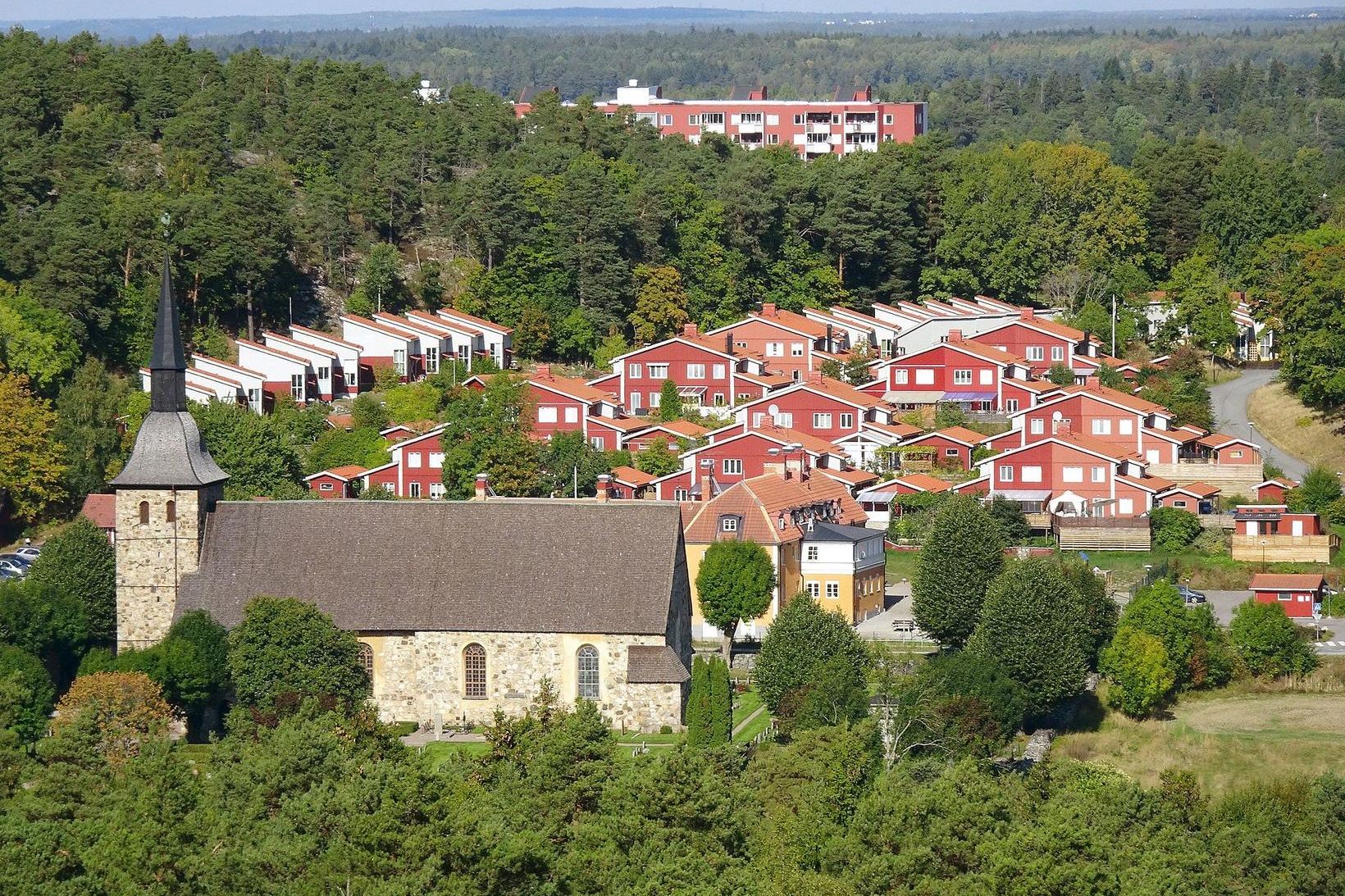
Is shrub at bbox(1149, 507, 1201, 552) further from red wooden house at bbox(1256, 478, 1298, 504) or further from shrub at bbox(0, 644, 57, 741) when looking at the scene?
shrub at bbox(0, 644, 57, 741)

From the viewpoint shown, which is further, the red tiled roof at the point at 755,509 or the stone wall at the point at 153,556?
the red tiled roof at the point at 755,509

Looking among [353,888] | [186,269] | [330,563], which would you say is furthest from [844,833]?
→ [186,269]

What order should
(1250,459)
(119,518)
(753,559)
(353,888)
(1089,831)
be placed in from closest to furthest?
(353,888) → (1089,831) → (119,518) → (753,559) → (1250,459)

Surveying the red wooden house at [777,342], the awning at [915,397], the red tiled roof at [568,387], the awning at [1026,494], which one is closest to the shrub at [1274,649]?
the awning at [1026,494]

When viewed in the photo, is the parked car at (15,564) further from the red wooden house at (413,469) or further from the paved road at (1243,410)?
the paved road at (1243,410)

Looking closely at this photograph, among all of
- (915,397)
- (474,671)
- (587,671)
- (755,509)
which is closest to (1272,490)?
(915,397)

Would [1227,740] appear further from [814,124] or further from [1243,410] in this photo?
[814,124]

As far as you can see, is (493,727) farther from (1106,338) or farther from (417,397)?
(1106,338)
